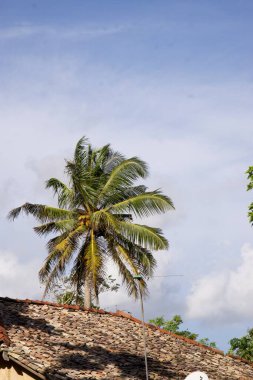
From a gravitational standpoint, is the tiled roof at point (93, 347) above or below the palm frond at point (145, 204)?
below

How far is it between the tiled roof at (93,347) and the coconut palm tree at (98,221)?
766 cm

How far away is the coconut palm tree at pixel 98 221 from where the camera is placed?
35344 millimetres

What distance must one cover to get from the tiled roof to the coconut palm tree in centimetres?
766

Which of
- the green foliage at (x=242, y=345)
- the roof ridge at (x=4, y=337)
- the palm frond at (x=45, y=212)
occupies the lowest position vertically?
the roof ridge at (x=4, y=337)

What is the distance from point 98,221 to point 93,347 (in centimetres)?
1388

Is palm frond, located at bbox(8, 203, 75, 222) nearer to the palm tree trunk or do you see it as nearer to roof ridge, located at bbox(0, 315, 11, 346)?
the palm tree trunk

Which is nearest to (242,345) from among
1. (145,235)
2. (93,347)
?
(145,235)

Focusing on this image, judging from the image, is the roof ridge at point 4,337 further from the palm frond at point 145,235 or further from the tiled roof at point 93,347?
the palm frond at point 145,235

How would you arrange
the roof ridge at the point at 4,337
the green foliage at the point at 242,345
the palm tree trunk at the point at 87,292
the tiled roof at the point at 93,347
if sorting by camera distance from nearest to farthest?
the roof ridge at the point at 4,337
the tiled roof at the point at 93,347
the palm tree trunk at the point at 87,292
the green foliage at the point at 242,345

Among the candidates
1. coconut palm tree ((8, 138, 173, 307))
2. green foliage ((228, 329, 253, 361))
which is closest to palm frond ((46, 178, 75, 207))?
coconut palm tree ((8, 138, 173, 307))

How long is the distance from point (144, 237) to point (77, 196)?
14.1 ft

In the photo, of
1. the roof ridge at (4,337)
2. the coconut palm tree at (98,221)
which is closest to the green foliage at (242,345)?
the coconut palm tree at (98,221)

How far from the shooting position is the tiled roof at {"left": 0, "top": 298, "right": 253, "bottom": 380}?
63.4ft

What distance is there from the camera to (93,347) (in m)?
22.0
